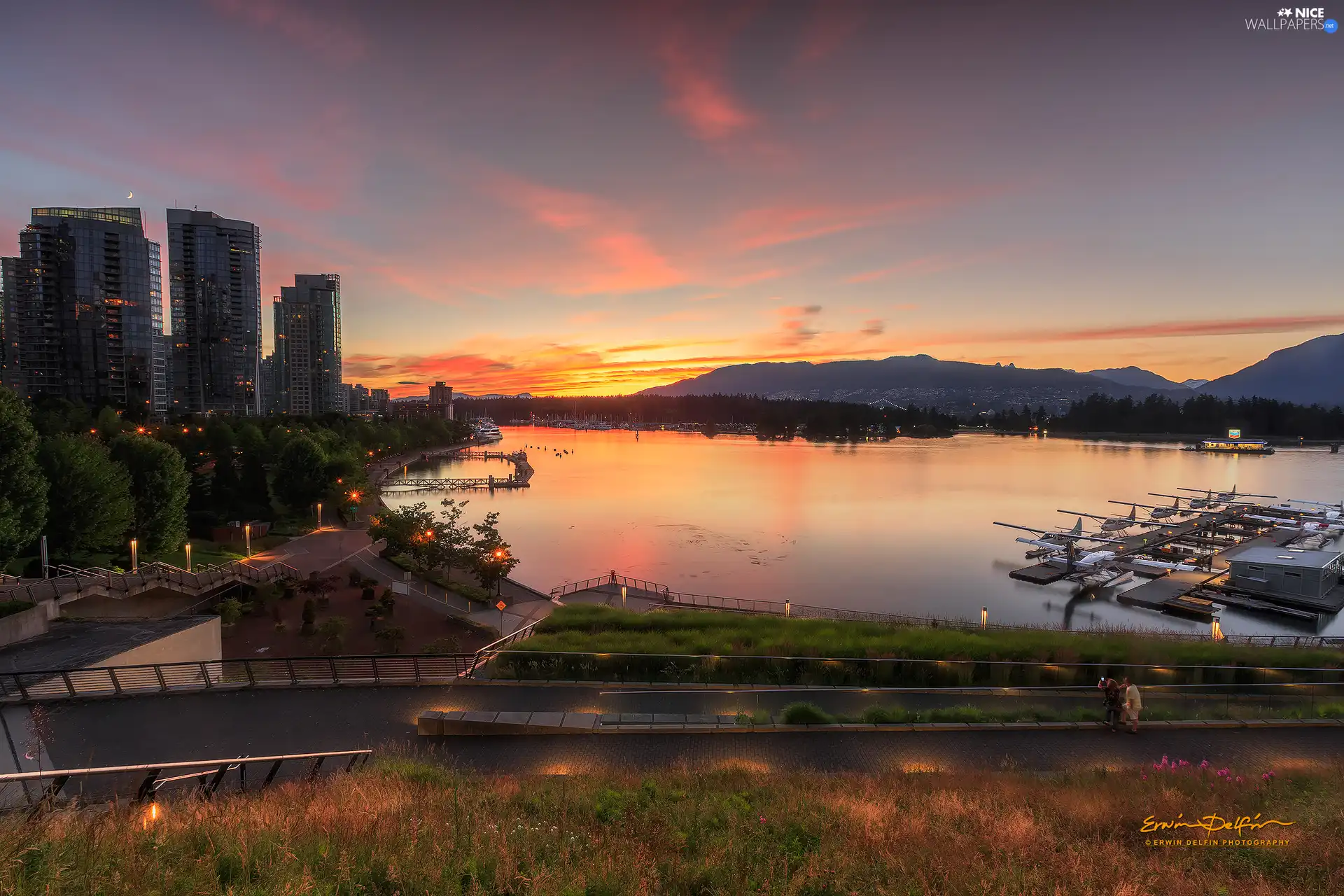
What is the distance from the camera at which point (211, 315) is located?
111438mm

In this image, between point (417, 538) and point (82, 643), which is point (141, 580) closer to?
point (82, 643)

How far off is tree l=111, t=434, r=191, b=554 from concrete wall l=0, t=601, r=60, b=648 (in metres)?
15.3

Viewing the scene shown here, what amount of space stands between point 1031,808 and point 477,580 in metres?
25.8

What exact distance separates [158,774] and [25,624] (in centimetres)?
1134

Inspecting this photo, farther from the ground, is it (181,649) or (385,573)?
(181,649)

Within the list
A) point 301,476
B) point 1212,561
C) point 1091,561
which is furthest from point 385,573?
point 1212,561

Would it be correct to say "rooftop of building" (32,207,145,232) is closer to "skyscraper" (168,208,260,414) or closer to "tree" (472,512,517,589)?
"skyscraper" (168,208,260,414)

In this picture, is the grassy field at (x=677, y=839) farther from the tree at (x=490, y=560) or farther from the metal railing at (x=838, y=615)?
the tree at (x=490, y=560)

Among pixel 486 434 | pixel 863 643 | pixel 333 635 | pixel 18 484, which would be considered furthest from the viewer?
pixel 486 434

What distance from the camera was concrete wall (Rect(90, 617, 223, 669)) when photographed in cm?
1075

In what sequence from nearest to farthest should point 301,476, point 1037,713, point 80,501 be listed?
point 1037,713
point 80,501
point 301,476

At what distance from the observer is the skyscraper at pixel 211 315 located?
4328 inches

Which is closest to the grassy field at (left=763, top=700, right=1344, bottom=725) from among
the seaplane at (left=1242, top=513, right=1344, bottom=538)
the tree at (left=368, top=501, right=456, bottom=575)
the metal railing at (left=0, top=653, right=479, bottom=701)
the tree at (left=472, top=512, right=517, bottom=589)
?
the metal railing at (left=0, top=653, right=479, bottom=701)

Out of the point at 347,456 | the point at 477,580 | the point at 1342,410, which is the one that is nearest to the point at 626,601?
the point at 477,580
